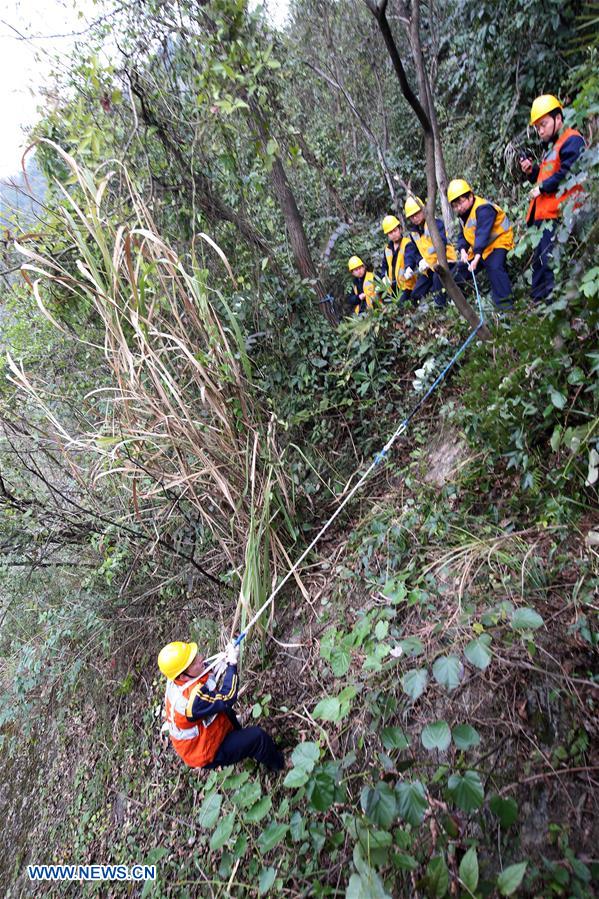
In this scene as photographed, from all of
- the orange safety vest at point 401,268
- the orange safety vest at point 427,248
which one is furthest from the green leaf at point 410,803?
the orange safety vest at point 401,268

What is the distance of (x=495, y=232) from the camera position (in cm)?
398

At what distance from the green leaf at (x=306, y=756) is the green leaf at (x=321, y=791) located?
4 centimetres

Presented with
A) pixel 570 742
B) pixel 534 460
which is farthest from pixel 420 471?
pixel 570 742

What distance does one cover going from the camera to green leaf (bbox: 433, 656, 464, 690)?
1.34m

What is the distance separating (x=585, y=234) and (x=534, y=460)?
1.08 meters

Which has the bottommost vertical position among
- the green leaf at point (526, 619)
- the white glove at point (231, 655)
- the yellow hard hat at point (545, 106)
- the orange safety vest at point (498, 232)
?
the white glove at point (231, 655)

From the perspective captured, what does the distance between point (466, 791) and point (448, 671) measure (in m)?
0.29

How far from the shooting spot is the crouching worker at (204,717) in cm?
239

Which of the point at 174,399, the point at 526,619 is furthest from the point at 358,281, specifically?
the point at 526,619

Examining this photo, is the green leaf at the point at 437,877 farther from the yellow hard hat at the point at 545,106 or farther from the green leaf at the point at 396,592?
the yellow hard hat at the point at 545,106

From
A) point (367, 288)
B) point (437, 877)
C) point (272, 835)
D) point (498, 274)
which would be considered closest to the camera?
point (437, 877)

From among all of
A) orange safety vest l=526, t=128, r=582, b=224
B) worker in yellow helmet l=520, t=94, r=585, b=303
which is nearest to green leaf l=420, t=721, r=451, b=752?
worker in yellow helmet l=520, t=94, r=585, b=303

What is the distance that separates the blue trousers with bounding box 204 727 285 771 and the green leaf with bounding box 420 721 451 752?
5.21ft

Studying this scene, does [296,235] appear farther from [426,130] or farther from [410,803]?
[410,803]
